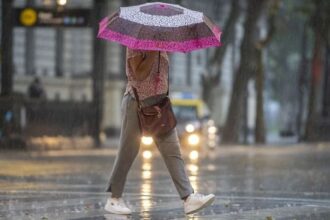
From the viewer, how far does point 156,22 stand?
917 centimetres

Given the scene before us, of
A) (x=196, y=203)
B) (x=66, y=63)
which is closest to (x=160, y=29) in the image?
(x=196, y=203)

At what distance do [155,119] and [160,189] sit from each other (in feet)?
12.5

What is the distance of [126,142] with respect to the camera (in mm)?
9422

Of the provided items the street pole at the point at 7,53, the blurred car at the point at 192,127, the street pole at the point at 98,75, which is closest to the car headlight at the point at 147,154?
the blurred car at the point at 192,127

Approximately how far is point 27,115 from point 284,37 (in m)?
37.9

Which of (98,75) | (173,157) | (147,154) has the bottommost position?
(147,154)

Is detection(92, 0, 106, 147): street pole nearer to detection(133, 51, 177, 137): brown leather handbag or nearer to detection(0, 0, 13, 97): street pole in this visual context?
detection(0, 0, 13, 97): street pole

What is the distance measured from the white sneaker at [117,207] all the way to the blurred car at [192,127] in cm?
1745

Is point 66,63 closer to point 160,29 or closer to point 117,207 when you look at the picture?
point 117,207

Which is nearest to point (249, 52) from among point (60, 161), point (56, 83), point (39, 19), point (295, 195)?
point (56, 83)

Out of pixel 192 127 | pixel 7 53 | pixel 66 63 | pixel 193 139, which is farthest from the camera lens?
pixel 66 63

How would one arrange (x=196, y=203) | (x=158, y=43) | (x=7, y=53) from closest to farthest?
Answer: (x=158, y=43)
(x=196, y=203)
(x=7, y=53)

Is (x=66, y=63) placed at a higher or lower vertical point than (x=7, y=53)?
lower

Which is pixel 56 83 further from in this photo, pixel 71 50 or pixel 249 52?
pixel 249 52
